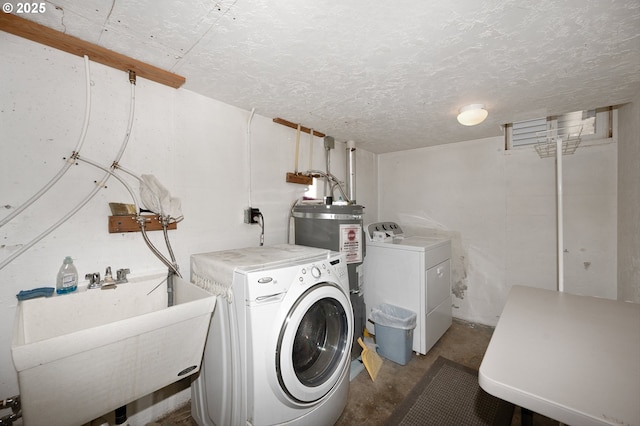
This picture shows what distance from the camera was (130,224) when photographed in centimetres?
140

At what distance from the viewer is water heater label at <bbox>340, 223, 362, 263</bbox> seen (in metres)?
1.94

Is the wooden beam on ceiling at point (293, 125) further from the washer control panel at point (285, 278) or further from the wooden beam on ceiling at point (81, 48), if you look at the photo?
the washer control panel at point (285, 278)

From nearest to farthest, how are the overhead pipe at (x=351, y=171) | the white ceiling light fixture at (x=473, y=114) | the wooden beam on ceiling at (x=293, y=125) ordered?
the white ceiling light fixture at (x=473, y=114)
the wooden beam on ceiling at (x=293, y=125)
the overhead pipe at (x=351, y=171)

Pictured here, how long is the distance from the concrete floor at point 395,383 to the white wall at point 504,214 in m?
0.47

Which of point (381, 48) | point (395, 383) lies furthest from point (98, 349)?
point (395, 383)

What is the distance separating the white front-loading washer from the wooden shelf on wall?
0.30 metres

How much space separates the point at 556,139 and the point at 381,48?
203 centimetres

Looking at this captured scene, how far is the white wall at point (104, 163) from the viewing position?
1.11m

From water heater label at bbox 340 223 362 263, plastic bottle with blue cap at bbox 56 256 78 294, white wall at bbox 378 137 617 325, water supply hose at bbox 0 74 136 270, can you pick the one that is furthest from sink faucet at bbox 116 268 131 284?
white wall at bbox 378 137 617 325

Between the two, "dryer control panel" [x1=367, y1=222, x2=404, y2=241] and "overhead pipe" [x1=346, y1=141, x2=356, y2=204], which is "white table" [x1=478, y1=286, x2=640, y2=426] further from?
"overhead pipe" [x1=346, y1=141, x2=356, y2=204]

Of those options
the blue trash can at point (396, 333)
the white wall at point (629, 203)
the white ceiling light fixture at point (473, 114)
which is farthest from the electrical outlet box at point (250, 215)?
the white wall at point (629, 203)

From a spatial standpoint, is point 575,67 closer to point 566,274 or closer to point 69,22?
point 566,274

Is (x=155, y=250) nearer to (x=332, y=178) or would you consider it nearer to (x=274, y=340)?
(x=274, y=340)

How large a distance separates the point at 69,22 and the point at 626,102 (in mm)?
3502
